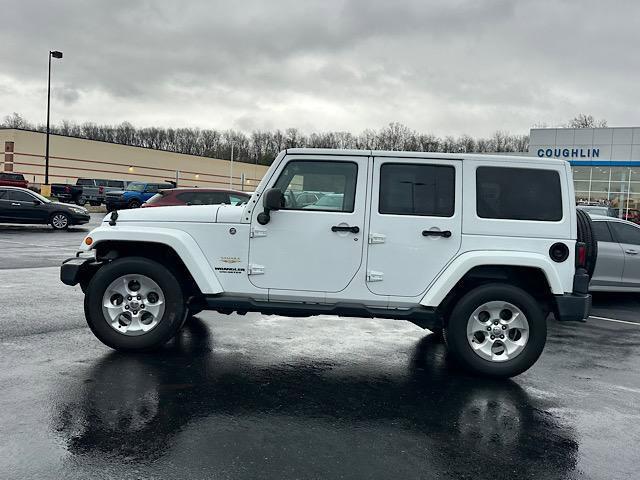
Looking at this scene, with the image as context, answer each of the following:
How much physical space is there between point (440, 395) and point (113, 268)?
3360mm

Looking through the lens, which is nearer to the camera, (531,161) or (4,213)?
(531,161)

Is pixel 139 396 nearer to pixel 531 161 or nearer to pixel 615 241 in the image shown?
pixel 531 161

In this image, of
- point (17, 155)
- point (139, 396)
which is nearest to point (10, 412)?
point (139, 396)

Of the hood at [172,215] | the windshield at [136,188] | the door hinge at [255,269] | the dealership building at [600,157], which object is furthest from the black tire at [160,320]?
the dealership building at [600,157]

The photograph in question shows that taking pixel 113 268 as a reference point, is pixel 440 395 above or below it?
below

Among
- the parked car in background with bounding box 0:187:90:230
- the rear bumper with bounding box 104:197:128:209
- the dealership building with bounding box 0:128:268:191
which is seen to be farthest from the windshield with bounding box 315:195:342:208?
the dealership building with bounding box 0:128:268:191

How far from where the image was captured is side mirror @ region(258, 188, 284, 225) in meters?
5.46

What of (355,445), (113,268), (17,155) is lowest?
(355,445)

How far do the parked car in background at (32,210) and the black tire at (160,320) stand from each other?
1818cm

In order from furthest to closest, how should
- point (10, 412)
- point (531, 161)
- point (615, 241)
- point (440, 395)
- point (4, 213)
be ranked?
point (4, 213) < point (615, 241) < point (531, 161) < point (440, 395) < point (10, 412)

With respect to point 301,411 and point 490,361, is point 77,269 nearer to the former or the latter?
point 301,411

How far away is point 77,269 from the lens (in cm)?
594

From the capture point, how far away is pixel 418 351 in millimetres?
6492

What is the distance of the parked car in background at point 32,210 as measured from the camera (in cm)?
2147
